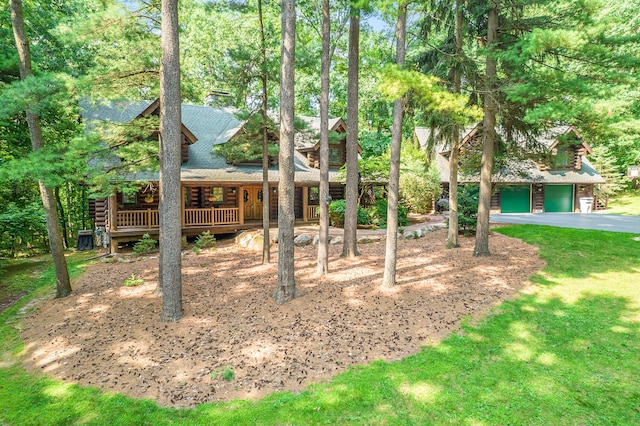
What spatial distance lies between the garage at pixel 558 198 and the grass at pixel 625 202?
8.09ft

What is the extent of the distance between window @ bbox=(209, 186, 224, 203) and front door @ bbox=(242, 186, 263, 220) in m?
1.38

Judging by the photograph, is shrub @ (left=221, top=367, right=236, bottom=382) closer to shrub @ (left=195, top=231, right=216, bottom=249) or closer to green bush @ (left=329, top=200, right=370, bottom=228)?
shrub @ (left=195, top=231, right=216, bottom=249)

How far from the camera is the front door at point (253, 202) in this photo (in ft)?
63.5

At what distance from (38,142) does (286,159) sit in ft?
21.6

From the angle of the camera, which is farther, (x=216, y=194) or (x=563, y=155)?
(x=563, y=155)

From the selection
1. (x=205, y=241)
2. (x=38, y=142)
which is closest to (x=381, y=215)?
(x=205, y=241)

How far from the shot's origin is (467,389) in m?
4.82

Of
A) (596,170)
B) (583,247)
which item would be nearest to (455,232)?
(583,247)

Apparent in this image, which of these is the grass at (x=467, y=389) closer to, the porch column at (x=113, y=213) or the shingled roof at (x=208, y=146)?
the porch column at (x=113, y=213)

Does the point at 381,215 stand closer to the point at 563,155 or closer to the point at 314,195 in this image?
the point at 314,195

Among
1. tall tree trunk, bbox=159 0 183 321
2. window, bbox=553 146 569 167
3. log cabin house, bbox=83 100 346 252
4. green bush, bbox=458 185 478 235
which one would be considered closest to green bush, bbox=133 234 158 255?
log cabin house, bbox=83 100 346 252

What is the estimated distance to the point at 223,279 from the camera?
10023 millimetres

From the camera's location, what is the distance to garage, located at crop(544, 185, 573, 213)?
26062 mm

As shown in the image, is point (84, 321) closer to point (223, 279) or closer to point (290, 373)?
point (223, 279)
